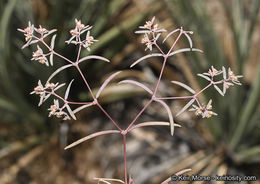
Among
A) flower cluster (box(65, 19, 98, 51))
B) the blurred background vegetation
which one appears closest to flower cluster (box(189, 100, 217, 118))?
flower cluster (box(65, 19, 98, 51))

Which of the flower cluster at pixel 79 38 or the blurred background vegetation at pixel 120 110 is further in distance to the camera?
the blurred background vegetation at pixel 120 110

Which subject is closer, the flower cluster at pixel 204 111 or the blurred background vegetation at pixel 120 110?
the flower cluster at pixel 204 111

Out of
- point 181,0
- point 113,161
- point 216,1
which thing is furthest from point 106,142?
point 216,1

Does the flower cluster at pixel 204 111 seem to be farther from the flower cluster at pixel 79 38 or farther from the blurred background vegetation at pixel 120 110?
the blurred background vegetation at pixel 120 110

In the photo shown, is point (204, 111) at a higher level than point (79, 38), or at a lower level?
lower

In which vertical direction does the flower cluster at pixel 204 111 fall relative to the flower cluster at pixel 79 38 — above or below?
below

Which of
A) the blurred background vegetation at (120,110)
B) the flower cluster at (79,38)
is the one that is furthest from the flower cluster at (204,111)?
the blurred background vegetation at (120,110)

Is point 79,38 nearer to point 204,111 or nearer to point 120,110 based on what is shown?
point 204,111

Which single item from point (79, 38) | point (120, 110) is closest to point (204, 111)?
point (79, 38)
